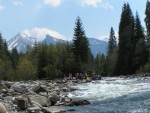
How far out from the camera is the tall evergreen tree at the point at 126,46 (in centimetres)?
7844

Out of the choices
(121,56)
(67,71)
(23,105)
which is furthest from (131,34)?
(23,105)

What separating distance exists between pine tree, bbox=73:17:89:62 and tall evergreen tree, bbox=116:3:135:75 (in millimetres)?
8193

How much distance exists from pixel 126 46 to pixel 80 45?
38.0 ft

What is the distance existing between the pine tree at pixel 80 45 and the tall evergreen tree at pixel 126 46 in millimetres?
8193

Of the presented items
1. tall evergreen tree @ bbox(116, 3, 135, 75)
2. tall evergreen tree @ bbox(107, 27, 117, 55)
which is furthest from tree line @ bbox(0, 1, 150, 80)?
tall evergreen tree @ bbox(107, 27, 117, 55)

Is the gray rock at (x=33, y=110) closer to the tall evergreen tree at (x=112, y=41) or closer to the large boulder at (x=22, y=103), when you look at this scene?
the large boulder at (x=22, y=103)

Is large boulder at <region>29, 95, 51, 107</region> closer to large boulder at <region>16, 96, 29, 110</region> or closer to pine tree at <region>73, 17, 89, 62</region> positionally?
large boulder at <region>16, 96, 29, 110</region>

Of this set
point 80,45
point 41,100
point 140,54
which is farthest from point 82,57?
point 41,100

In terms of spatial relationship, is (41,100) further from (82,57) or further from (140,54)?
(82,57)

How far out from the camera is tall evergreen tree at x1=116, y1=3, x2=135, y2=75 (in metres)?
78.4

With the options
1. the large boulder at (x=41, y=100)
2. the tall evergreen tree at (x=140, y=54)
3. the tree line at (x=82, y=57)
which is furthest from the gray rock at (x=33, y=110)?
the tall evergreen tree at (x=140, y=54)

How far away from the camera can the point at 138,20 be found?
277 ft

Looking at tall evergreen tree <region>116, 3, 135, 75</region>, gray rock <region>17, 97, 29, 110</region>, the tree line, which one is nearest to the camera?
gray rock <region>17, 97, 29, 110</region>

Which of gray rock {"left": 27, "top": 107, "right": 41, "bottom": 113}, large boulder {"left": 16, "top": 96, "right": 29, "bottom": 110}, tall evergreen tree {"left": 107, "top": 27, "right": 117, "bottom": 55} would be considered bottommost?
gray rock {"left": 27, "top": 107, "right": 41, "bottom": 113}
